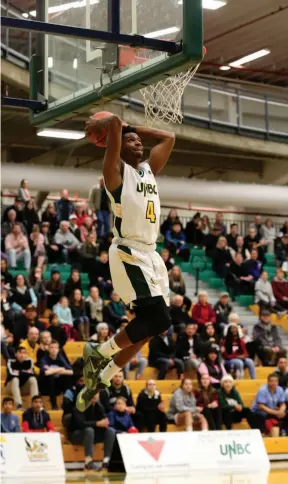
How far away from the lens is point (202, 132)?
81.8 ft

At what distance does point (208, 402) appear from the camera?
1593cm

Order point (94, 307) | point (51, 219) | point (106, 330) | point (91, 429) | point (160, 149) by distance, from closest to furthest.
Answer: point (160, 149) → point (91, 429) → point (106, 330) → point (94, 307) → point (51, 219)

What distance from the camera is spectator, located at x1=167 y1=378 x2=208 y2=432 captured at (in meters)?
15.5

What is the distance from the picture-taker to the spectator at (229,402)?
1600cm

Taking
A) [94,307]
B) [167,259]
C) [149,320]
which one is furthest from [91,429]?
[149,320]

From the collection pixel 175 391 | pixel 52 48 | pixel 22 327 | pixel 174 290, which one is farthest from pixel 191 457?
pixel 52 48

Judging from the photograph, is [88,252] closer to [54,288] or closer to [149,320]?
[54,288]

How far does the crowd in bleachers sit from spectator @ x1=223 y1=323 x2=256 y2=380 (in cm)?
2

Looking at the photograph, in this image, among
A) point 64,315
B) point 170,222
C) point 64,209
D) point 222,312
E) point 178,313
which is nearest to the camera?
point 64,315

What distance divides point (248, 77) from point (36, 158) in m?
7.41

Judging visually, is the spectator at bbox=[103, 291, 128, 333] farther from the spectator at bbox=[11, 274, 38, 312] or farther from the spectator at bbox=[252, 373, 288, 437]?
the spectator at bbox=[252, 373, 288, 437]

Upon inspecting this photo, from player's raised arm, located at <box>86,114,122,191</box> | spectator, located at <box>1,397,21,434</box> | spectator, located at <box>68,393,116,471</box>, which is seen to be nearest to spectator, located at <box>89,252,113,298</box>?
spectator, located at <box>68,393,116,471</box>

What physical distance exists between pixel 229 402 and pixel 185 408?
0.92m

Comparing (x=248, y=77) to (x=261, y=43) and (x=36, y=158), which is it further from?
(x=36, y=158)
